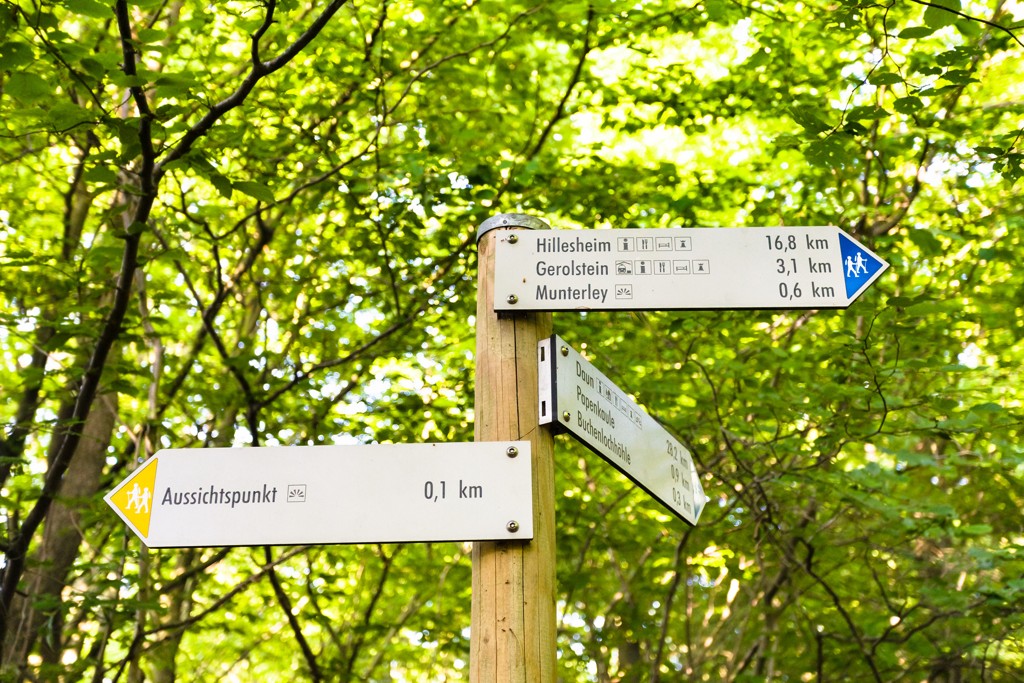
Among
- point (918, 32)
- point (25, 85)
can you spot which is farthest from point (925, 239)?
point (25, 85)

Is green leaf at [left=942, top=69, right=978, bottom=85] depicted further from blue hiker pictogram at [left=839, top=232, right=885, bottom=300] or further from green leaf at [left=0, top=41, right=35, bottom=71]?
green leaf at [left=0, top=41, right=35, bottom=71]

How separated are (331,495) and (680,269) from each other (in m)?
0.91

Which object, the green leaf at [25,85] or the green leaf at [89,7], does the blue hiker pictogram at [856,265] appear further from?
the green leaf at [25,85]

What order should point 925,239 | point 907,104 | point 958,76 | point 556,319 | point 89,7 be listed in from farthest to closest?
point 556,319
point 925,239
point 907,104
point 958,76
point 89,7

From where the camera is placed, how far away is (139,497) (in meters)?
1.89

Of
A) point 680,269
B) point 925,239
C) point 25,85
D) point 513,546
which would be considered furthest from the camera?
point 925,239

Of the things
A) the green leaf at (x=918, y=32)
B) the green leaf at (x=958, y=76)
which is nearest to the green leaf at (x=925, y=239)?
the green leaf at (x=958, y=76)

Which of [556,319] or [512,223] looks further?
[556,319]

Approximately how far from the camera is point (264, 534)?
183 centimetres

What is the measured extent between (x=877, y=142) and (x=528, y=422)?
3.47 m

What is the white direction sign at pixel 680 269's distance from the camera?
2.00 meters

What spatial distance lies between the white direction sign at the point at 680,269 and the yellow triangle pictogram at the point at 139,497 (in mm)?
834

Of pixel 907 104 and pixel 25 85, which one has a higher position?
pixel 907 104

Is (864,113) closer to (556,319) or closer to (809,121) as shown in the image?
(809,121)
